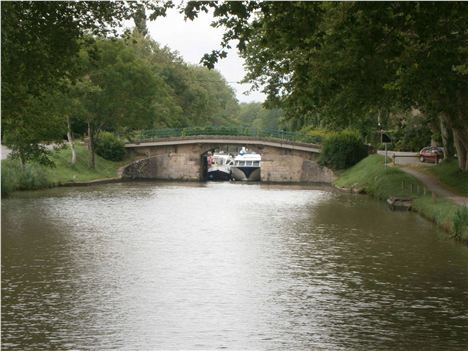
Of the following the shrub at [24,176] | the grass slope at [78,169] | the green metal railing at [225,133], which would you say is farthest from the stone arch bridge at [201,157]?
the shrub at [24,176]

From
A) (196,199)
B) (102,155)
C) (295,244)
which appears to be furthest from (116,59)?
(295,244)

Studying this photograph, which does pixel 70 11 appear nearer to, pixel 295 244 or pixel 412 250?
pixel 295 244

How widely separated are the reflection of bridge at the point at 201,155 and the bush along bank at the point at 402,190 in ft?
32.0

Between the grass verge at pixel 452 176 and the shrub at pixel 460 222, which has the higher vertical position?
the grass verge at pixel 452 176

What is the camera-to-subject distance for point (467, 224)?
2692 centimetres

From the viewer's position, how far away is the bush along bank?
90.9 ft

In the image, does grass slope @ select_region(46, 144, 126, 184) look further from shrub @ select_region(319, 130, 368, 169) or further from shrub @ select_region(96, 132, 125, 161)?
shrub @ select_region(319, 130, 368, 169)

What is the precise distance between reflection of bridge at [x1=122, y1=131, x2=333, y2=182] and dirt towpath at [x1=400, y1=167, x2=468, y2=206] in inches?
859

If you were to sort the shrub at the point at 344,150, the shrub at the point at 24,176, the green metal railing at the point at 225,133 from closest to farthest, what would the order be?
the shrub at the point at 24,176, the shrub at the point at 344,150, the green metal railing at the point at 225,133

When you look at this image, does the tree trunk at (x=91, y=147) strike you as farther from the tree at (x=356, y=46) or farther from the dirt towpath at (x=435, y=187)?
the tree at (x=356, y=46)

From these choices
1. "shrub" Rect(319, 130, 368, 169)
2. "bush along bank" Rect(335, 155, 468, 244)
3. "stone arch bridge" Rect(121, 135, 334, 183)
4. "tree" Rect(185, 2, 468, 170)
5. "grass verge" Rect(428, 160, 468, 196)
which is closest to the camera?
"tree" Rect(185, 2, 468, 170)

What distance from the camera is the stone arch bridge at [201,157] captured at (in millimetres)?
77000

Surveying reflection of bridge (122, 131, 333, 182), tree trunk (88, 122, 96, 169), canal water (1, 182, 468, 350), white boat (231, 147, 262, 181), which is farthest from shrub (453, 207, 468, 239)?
white boat (231, 147, 262, 181)

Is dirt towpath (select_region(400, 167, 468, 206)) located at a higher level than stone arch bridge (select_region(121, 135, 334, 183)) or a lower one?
lower
